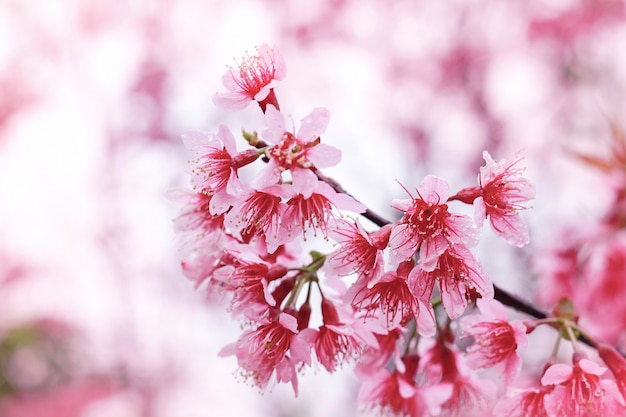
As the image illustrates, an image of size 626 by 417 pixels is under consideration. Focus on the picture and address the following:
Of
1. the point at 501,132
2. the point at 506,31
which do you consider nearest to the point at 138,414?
the point at 501,132

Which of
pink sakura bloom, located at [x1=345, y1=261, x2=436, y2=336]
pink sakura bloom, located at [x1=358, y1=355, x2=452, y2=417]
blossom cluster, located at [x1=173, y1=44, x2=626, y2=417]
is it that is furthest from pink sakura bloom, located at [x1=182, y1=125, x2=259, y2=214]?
pink sakura bloom, located at [x1=358, y1=355, x2=452, y2=417]

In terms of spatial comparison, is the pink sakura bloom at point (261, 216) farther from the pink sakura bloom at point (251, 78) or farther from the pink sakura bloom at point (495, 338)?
the pink sakura bloom at point (495, 338)

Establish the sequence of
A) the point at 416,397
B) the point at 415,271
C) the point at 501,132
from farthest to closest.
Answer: the point at 501,132
the point at 416,397
the point at 415,271

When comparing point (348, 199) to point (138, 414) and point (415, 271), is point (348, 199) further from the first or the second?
point (138, 414)

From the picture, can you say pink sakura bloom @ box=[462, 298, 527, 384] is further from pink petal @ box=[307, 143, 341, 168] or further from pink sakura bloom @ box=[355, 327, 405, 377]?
pink petal @ box=[307, 143, 341, 168]

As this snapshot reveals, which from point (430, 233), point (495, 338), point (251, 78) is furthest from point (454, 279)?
point (251, 78)

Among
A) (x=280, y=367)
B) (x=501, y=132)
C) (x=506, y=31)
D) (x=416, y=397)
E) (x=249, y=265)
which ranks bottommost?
(x=416, y=397)

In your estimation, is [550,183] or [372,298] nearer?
[372,298]
